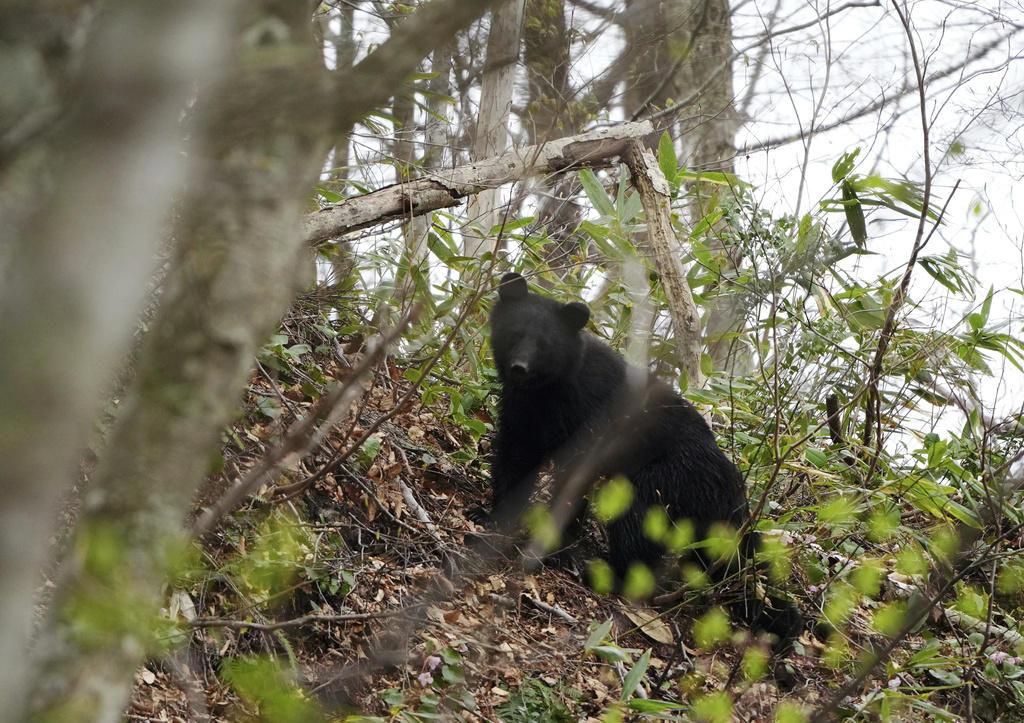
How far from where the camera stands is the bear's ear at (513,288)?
526 cm

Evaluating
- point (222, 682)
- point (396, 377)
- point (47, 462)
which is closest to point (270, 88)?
point (47, 462)

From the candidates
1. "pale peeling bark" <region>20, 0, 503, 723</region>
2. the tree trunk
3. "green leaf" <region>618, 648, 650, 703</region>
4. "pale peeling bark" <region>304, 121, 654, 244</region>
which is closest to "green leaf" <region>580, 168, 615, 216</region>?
"pale peeling bark" <region>304, 121, 654, 244</region>

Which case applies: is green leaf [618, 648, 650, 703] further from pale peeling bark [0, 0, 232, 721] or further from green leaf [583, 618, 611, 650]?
pale peeling bark [0, 0, 232, 721]

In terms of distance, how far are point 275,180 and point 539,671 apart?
9.95ft

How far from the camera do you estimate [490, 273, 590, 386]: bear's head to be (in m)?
5.26

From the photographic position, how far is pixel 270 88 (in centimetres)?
102

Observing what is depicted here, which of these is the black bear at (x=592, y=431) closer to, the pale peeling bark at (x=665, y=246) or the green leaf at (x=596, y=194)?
the pale peeling bark at (x=665, y=246)

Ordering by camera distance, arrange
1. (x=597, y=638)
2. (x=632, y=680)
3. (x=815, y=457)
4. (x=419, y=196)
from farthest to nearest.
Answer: (x=815, y=457) < (x=419, y=196) < (x=597, y=638) < (x=632, y=680)

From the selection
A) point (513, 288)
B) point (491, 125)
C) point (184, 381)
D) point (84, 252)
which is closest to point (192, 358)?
point (184, 381)

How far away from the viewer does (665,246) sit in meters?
5.57

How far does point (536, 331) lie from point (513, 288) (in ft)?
1.15

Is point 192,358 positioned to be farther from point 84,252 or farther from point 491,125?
point 491,125

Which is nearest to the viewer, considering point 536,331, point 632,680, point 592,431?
point 632,680

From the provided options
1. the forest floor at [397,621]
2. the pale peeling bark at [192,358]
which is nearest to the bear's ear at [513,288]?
the forest floor at [397,621]
